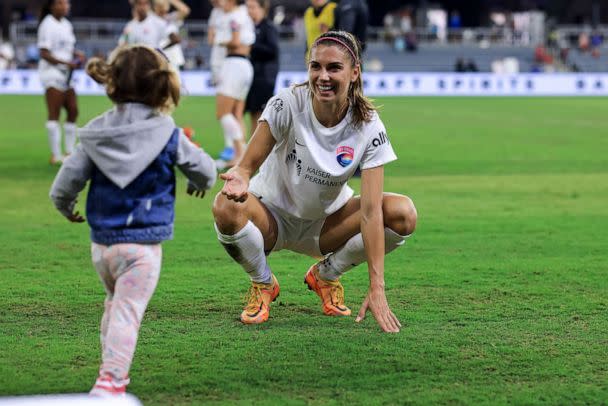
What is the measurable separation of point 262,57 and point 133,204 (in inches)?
379

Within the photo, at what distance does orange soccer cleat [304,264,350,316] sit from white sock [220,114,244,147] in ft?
23.0

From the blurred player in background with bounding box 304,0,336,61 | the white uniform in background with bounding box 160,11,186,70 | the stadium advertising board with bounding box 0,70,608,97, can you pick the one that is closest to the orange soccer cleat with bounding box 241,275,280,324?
the blurred player in background with bounding box 304,0,336,61

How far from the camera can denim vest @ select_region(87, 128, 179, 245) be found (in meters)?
4.25

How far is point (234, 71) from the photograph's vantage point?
13086 millimetres

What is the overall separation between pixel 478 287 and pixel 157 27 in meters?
8.79

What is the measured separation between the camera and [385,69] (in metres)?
41.6

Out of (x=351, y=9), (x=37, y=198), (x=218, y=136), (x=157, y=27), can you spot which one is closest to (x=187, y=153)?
(x=37, y=198)

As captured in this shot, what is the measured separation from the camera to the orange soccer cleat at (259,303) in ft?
18.8

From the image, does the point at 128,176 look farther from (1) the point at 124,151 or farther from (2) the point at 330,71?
(2) the point at 330,71

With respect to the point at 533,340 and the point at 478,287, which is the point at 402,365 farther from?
the point at 478,287

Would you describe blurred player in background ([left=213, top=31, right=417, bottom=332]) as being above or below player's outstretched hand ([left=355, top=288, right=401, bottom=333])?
above

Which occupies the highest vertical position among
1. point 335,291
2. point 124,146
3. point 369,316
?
point 124,146

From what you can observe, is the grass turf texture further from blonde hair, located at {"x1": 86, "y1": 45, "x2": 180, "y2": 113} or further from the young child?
blonde hair, located at {"x1": 86, "y1": 45, "x2": 180, "y2": 113}

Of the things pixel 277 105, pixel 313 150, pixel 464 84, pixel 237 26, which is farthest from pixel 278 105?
pixel 464 84
